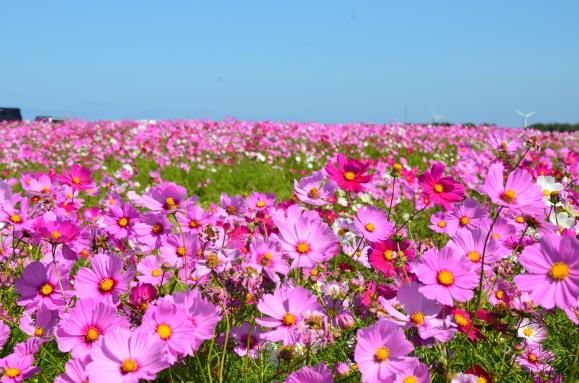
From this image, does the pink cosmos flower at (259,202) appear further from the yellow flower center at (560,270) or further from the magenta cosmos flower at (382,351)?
the yellow flower center at (560,270)

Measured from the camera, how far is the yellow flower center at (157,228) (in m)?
1.67

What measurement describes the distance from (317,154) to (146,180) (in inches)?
155

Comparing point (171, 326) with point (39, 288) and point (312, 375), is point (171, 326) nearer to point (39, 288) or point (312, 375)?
point (312, 375)

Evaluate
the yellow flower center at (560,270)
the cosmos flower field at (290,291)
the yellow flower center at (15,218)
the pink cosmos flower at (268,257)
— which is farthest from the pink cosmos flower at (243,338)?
the yellow flower center at (15,218)

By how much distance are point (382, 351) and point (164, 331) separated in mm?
462

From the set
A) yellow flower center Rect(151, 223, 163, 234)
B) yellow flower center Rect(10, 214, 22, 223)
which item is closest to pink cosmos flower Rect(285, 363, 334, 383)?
yellow flower center Rect(151, 223, 163, 234)

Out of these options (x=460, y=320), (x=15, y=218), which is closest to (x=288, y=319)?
(x=460, y=320)

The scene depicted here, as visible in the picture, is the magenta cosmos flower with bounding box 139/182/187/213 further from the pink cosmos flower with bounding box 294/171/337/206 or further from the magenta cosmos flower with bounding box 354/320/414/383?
the magenta cosmos flower with bounding box 354/320/414/383

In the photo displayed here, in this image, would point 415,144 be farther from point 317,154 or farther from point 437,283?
point 437,283

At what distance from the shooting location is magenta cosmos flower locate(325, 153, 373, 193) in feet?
5.51

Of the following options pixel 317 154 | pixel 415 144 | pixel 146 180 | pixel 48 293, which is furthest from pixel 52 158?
pixel 48 293

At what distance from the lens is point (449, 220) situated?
5.72 feet

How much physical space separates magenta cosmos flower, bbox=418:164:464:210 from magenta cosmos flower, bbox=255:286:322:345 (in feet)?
1.72

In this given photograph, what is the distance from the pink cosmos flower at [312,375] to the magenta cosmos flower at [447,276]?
278mm
